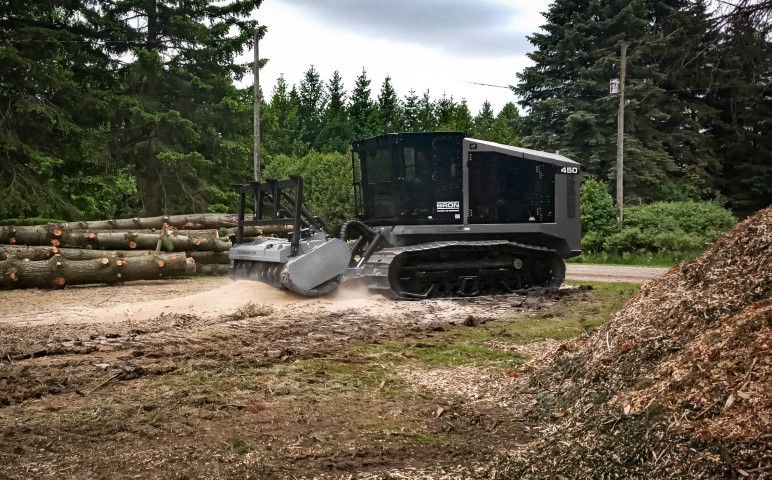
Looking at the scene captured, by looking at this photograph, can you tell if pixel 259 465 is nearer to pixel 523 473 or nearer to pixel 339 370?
pixel 523 473

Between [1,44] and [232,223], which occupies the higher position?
[1,44]

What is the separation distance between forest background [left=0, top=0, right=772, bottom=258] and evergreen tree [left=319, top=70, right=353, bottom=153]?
2539cm

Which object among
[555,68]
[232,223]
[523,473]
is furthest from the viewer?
[555,68]

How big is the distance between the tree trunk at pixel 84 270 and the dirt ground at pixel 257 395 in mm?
4272

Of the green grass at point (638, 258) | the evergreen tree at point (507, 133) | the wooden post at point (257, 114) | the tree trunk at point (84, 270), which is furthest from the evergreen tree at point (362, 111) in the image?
the tree trunk at point (84, 270)

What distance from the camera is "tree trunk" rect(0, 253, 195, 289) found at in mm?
14891

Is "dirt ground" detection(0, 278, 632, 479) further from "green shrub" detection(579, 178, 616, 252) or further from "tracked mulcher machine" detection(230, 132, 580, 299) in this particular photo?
"green shrub" detection(579, 178, 616, 252)

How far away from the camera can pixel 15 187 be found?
24781 mm

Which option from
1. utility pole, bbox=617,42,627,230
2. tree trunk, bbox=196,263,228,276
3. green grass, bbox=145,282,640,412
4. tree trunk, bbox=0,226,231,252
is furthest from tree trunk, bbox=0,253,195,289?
utility pole, bbox=617,42,627,230

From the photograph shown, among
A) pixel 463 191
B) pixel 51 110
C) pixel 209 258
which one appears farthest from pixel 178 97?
pixel 463 191

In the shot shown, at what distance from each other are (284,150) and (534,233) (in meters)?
52.7

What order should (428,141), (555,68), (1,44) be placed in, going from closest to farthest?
(428,141) < (1,44) < (555,68)

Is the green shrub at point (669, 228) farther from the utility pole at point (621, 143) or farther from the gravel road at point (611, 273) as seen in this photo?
the gravel road at point (611, 273)


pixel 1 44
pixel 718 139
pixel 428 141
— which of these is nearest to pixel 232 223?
pixel 428 141
